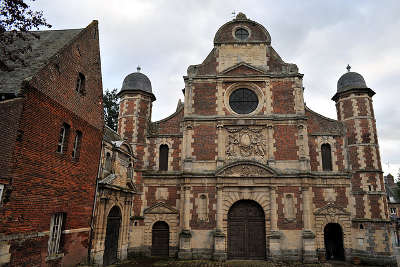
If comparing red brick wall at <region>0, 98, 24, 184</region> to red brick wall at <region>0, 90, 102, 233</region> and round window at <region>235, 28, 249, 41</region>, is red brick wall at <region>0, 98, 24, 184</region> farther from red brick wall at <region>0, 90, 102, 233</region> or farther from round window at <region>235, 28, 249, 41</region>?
round window at <region>235, 28, 249, 41</region>

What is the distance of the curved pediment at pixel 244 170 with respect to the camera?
16.8 m

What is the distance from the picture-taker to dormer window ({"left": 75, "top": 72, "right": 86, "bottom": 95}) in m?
12.1

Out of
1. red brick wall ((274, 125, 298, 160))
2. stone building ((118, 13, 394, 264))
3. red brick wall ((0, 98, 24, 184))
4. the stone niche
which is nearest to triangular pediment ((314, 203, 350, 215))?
stone building ((118, 13, 394, 264))

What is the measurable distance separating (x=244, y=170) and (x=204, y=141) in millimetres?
3002

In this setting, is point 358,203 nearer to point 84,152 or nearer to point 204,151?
point 204,151

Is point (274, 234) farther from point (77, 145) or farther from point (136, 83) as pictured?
point (136, 83)

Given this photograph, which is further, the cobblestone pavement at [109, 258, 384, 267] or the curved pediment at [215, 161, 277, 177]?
the curved pediment at [215, 161, 277, 177]

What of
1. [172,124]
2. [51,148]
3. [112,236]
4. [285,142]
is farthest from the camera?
[172,124]

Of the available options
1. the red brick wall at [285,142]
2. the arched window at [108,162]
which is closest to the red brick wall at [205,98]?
the red brick wall at [285,142]

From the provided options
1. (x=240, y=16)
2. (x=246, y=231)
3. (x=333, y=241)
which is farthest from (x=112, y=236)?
(x=240, y=16)

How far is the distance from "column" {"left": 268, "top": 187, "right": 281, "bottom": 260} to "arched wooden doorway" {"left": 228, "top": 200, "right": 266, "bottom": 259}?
19.9 inches

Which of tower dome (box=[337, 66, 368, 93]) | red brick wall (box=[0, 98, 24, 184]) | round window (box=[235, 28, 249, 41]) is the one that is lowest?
red brick wall (box=[0, 98, 24, 184])

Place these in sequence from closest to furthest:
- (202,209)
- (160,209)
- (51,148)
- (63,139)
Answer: (51,148), (63,139), (202,209), (160,209)

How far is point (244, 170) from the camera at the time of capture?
16.9 m
